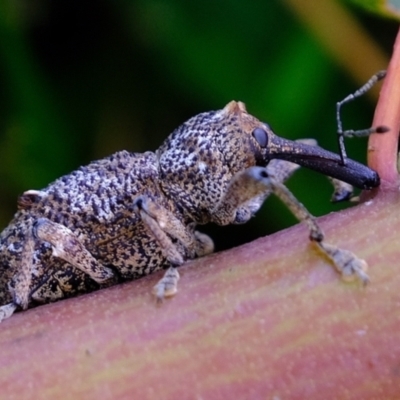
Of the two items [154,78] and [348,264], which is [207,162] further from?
[154,78]

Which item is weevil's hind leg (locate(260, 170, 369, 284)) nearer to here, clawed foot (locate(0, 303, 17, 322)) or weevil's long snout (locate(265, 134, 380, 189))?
weevil's long snout (locate(265, 134, 380, 189))

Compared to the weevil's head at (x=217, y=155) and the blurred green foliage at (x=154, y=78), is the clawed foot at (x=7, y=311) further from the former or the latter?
the blurred green foliage at (x=154, y=78)

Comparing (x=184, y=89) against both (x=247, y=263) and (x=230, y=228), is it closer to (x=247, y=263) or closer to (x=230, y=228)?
(x=230, y=228)

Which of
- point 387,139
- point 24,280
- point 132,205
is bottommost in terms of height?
point 24,280

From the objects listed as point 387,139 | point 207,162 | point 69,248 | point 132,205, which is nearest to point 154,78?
point 207,162

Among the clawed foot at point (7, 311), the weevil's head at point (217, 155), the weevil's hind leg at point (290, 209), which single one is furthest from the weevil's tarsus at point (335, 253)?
the clawed foot at point (7, 311)

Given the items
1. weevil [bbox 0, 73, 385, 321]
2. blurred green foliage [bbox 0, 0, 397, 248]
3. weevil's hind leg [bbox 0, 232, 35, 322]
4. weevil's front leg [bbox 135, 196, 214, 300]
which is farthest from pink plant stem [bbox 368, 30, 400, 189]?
blurred green foliage [bbox 0, 0, 397, 248]
